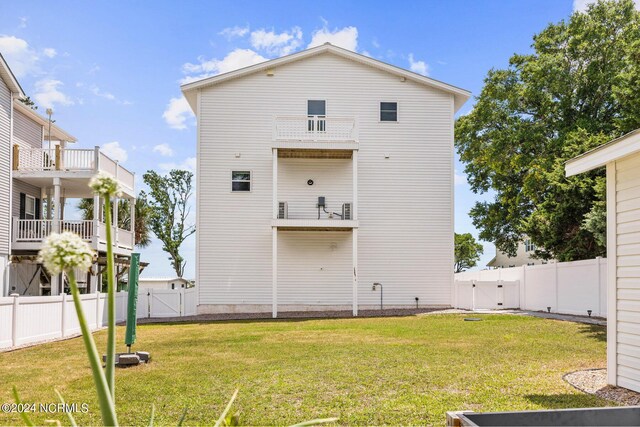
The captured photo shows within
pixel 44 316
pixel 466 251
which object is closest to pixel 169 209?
pixel 44 316

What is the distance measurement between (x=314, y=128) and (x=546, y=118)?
535 inches

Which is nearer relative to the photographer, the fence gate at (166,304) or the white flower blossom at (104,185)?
the white flower blossom at (104,185)

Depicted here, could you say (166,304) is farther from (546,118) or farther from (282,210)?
(546,118)

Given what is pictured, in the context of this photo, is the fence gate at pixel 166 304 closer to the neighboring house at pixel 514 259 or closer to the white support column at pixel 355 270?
the white support column at pixel 355 270

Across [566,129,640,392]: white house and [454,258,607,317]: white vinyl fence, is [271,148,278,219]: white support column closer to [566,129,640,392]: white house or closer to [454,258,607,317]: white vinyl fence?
[454,258,607,317]: white vinyl fence

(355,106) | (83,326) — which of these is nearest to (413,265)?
(355,106)

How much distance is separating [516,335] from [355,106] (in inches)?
502

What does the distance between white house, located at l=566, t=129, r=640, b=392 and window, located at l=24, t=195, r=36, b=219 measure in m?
21.2

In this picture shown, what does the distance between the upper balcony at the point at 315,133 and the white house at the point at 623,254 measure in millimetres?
13839

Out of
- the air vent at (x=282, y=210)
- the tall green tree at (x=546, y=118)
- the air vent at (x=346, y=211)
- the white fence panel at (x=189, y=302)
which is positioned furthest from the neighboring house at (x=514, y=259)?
the white fence panel at (x=189, y=302)

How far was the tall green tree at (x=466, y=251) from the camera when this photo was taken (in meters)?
77.3

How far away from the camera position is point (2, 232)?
800 inches

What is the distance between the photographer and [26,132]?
23375 mm

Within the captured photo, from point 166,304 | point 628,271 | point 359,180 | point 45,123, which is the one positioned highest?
point 45,123
